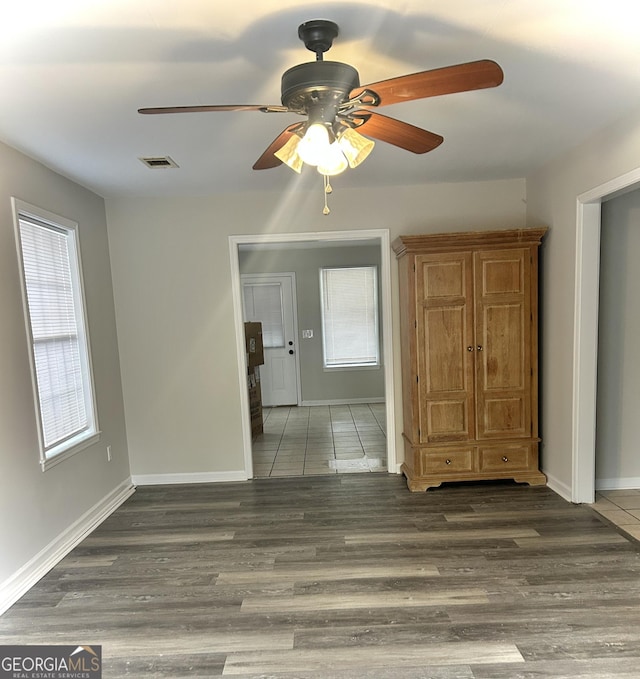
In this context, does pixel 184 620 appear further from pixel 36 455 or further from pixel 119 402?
pixel 119 402

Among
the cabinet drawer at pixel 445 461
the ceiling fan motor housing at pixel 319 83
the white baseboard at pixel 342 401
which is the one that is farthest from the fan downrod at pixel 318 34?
the white baseboard at pixel 342 401

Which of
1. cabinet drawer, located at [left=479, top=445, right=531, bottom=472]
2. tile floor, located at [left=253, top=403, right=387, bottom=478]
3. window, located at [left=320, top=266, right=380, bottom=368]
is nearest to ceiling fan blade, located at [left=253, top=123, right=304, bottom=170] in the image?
cabinet drawer, located at [left=479, top=445, right=531, bottom=472]

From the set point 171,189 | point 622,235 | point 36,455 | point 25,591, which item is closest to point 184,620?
point 25,591

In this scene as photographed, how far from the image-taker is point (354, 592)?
215cm

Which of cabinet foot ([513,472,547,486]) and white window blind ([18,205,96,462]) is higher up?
white window blind ([18,205,96,462])

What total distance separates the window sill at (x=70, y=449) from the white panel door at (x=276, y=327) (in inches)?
139

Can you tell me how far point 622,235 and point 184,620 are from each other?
369 centimetres

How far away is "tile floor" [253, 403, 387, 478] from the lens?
3945mm

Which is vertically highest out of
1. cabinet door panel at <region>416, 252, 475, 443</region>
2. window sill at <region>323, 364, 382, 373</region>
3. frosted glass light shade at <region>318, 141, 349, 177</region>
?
frosted glass light shade at <region>318, 141, 349, 177</region>

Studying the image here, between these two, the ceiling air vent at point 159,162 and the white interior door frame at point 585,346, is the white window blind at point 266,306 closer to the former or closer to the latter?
the ceiling air vent at point 159,162

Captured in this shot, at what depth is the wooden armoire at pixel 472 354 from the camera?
3143mm

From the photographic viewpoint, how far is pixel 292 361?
6.68 meters

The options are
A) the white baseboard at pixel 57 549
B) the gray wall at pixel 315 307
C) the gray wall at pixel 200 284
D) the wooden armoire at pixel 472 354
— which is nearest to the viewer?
the white baseboard at pixel 57 549

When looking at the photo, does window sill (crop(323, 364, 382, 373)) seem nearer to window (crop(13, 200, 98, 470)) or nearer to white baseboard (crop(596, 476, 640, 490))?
white baseboard (crop(596, 476, 640, 490))
